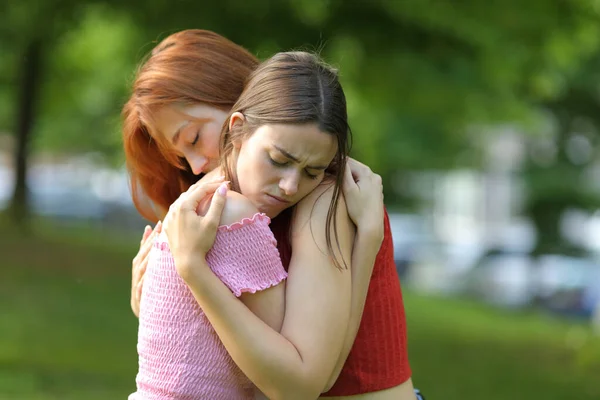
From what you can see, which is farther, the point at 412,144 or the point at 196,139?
the point at 412,144

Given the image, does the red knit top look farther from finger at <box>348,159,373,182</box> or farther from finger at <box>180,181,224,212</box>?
finger at <box>180,181,224,212</box>

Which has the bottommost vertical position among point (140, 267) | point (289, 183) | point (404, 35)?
point (404, 35)

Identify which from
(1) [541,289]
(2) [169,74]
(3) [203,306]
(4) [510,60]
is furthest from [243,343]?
(1) [541,289]

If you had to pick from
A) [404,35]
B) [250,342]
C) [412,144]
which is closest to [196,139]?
[250,342]

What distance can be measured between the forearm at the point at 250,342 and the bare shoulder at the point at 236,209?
0.43ft

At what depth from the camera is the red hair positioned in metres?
2.75

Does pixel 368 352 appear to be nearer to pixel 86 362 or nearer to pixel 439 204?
pixel 86 362

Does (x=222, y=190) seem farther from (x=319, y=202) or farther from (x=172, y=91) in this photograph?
(x=172, y=91)

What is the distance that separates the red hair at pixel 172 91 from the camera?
2.75 meters

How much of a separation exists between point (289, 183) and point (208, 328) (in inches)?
15.3

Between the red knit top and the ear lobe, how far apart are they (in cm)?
28

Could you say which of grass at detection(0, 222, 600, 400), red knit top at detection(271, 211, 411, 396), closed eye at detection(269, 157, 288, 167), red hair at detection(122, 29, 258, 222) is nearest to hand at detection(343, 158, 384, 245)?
red knit top at detection(271, 211, 411, 396)

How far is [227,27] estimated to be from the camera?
10.7 metres

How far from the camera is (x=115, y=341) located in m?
10.4
